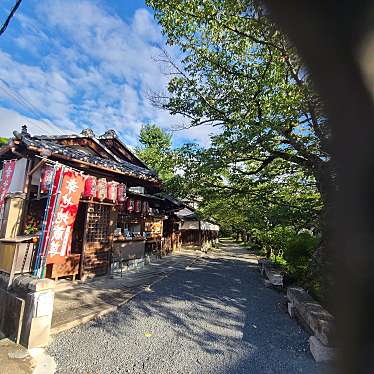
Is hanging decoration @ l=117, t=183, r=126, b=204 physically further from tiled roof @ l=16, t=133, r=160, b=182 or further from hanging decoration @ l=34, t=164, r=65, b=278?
hanging decoration @ l=34, t=164, r=65, b=278

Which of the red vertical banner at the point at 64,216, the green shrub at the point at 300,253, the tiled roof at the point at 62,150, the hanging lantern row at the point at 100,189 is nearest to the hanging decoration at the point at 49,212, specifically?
the red vertical banner at the point at 64,216

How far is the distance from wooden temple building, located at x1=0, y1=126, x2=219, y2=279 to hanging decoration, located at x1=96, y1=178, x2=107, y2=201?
0.12 ft

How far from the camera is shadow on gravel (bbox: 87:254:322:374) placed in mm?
4176

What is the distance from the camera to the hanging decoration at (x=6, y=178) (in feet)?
25.6

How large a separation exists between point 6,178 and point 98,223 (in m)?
3.40

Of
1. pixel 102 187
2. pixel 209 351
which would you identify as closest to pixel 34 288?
pixel 209 351

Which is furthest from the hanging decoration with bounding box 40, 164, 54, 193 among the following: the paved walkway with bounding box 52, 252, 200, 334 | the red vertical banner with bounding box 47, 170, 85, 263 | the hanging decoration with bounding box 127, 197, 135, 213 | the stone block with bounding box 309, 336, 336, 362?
the stone block with bounding box 309, 336, 336, 362

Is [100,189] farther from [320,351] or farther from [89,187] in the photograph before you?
[320,351]

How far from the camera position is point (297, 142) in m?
7.62

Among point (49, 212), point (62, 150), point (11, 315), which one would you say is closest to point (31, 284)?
point (11, 315)

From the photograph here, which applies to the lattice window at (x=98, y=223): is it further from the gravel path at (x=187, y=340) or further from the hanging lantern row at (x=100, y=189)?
the gravel path at (x=187, y=340)

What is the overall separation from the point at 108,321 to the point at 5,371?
7.04ft

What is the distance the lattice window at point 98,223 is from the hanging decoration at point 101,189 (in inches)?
28.8

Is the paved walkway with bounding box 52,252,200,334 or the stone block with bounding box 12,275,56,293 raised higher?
the stone block with bounding box 12,275,56,293
